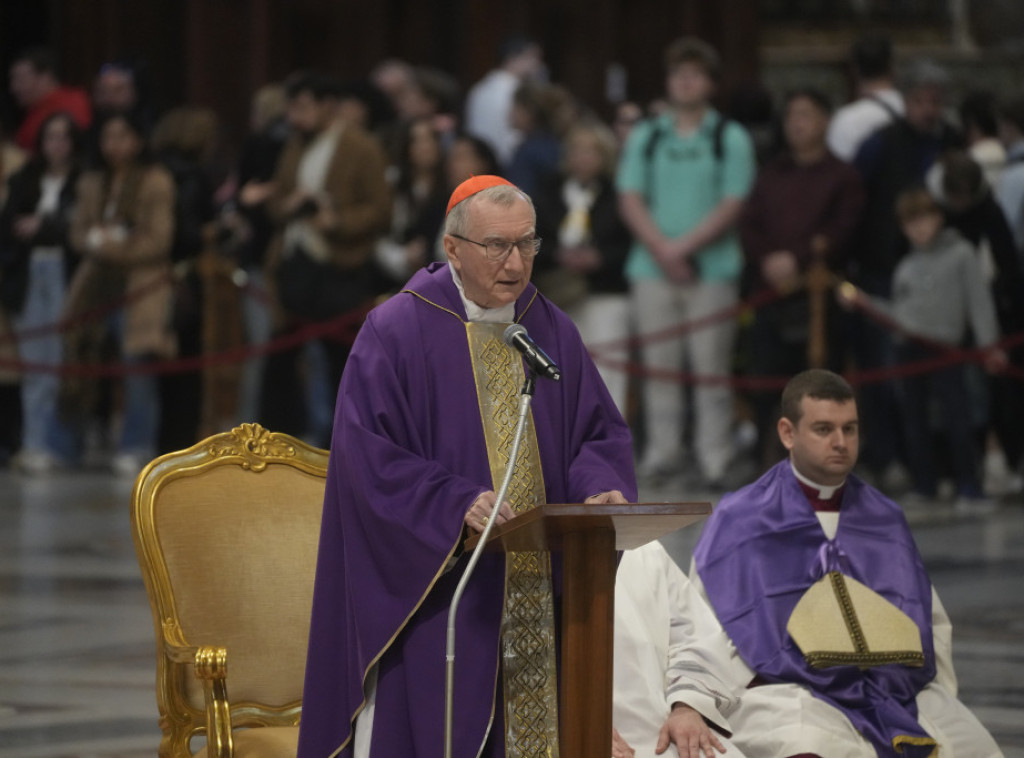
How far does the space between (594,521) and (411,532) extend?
0.56m

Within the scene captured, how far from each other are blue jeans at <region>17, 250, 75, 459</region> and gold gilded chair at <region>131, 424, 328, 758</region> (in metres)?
8.04

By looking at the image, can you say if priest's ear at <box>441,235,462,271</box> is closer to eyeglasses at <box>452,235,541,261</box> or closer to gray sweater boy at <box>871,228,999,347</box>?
eyeglasses at <box>452,235,541,261</box>

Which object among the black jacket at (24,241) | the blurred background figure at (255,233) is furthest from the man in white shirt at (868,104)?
the black jacket at (24,241)

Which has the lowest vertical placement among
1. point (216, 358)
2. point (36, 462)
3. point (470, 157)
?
point (36, 462)

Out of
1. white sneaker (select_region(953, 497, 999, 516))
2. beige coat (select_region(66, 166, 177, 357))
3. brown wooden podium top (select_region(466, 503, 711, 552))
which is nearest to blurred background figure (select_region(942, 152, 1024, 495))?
white sneaker (select_region(953, 497, 999, 516))

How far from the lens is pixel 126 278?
1270 centimetres

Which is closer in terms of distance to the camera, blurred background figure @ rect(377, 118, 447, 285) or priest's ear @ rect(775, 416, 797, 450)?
priest's ear @ rect(775, 416, 797, 450)

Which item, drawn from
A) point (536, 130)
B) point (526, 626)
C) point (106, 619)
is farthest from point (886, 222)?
point (526, 626)

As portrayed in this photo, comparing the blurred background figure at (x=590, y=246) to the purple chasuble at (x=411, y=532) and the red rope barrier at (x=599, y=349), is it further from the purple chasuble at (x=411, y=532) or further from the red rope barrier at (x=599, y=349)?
the purple chasuble at (x=411, y=532)

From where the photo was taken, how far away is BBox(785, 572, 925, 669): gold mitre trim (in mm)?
5262

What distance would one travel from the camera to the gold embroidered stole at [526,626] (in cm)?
439

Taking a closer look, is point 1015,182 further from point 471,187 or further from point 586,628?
point 586,628

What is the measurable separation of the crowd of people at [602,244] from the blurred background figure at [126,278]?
17mm

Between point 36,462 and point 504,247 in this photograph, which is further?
point 36,462
